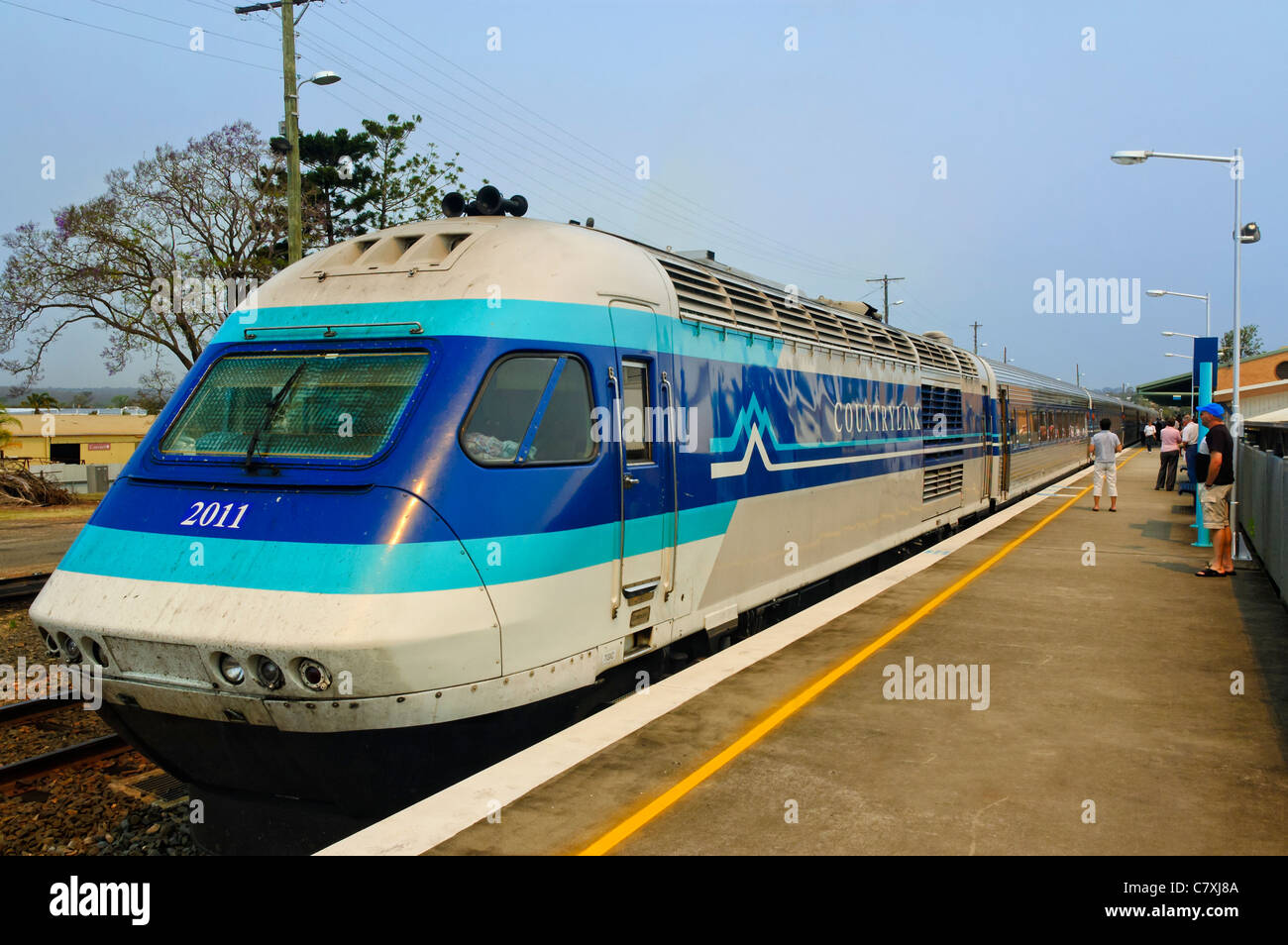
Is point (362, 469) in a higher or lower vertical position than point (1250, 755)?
higher

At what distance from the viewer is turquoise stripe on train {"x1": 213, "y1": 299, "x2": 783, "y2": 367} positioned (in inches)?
206

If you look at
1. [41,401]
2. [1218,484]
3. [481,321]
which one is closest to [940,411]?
[1218,484]

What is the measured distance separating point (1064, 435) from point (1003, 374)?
11.5m

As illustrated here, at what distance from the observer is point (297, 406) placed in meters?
5.27

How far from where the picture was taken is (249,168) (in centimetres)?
2983

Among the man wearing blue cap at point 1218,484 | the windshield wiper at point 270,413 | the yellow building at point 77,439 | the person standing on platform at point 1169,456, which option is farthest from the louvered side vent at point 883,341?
the yellow building at point 77,439

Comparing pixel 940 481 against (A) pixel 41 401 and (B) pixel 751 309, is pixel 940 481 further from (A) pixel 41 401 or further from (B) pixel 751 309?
(A) pixel 41 401

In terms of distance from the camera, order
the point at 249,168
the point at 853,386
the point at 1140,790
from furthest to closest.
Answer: the point at 249,168 < the point at 853,386 < the point at 1140,790

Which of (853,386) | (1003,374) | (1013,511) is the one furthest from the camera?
(1003,374)

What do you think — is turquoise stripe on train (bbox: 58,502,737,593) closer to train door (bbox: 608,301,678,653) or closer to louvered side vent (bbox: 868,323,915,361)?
train door (bbox: 608,301,678,653)

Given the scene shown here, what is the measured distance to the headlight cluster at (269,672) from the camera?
4.28 meters

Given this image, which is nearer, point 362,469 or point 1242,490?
point 362,469
